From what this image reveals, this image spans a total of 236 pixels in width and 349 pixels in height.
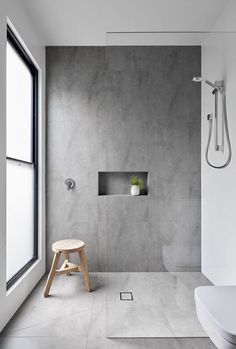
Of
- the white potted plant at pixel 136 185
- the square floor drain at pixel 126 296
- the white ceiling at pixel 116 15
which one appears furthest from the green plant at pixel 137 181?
the white ceiling at pixel 116 15

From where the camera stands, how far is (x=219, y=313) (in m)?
1.39

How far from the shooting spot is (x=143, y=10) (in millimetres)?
2586

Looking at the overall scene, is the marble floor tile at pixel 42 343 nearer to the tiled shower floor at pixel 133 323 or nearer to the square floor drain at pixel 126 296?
the tiled shower floor at pixel 133 323

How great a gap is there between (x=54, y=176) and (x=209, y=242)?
196cm

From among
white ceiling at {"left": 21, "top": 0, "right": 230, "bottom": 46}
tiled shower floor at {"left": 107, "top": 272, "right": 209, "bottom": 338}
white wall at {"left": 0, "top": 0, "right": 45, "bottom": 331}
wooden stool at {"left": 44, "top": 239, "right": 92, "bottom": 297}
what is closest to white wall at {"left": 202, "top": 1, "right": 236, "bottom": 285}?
tiled shower floor at {"left": 107, "top": 272, "right": 209, "bottom": 338}

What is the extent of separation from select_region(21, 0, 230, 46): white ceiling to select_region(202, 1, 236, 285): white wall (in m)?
0.70

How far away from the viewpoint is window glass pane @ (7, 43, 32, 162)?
2492 millimetres

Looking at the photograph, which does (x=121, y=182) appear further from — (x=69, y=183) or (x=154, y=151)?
(x=69, y=183)

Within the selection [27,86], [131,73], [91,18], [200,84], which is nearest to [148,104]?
[131,73]

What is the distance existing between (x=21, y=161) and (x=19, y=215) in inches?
19.7

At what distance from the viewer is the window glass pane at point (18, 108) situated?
249 cm

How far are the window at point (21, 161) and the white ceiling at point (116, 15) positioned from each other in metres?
0.39

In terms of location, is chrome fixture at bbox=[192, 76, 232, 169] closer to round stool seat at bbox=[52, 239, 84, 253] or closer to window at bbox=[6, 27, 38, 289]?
round stool seat at bbox=[52, 239, 84, 253]

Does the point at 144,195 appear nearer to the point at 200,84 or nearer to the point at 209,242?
the point at 209,242
